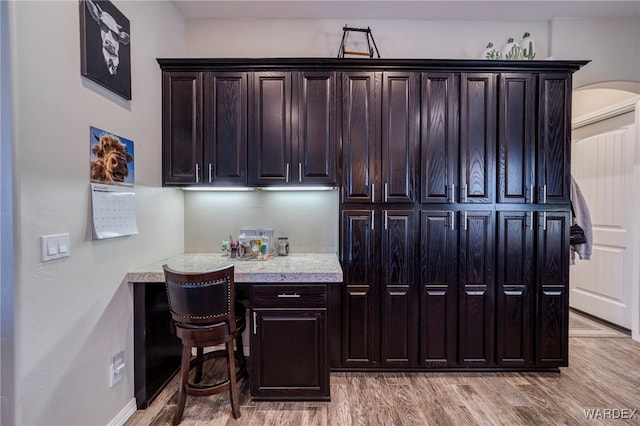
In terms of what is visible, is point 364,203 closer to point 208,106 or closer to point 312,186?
point 312,186

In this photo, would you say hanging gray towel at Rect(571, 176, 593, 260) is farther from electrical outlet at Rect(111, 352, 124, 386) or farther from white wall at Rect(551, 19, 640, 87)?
electrical outlet at Rect(111, 352, 124, 386)

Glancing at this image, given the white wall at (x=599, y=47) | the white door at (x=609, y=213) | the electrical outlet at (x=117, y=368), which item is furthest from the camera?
the white door at (x=609, y=213)

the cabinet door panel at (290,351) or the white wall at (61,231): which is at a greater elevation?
the white wall at (61,231)

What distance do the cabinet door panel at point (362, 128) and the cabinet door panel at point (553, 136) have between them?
4.37 feet

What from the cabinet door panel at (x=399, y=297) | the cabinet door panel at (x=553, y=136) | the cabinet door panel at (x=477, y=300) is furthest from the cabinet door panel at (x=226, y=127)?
the cabinet door panel at (x=553, y=136)

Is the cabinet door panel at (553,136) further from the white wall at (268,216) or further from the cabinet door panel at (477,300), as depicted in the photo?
the white wall at (268,216)

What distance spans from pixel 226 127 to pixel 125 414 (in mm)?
2118

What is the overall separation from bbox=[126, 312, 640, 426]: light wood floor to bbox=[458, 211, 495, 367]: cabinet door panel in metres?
0.19

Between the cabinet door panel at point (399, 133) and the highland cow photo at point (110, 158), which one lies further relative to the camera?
the cabinet door panel at point (399, 133)

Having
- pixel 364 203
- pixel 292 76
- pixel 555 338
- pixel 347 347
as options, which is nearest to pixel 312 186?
pixel 364 203

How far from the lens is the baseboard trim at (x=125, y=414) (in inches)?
67.6

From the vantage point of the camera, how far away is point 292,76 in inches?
89.3

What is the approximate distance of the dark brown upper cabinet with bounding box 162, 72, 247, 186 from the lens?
2275 millimetres

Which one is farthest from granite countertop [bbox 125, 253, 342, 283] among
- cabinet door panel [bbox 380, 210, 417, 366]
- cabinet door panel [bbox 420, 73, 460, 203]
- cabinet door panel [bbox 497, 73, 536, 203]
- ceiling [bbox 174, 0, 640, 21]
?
ceiling [bbox 174, 0, 640, 21]
